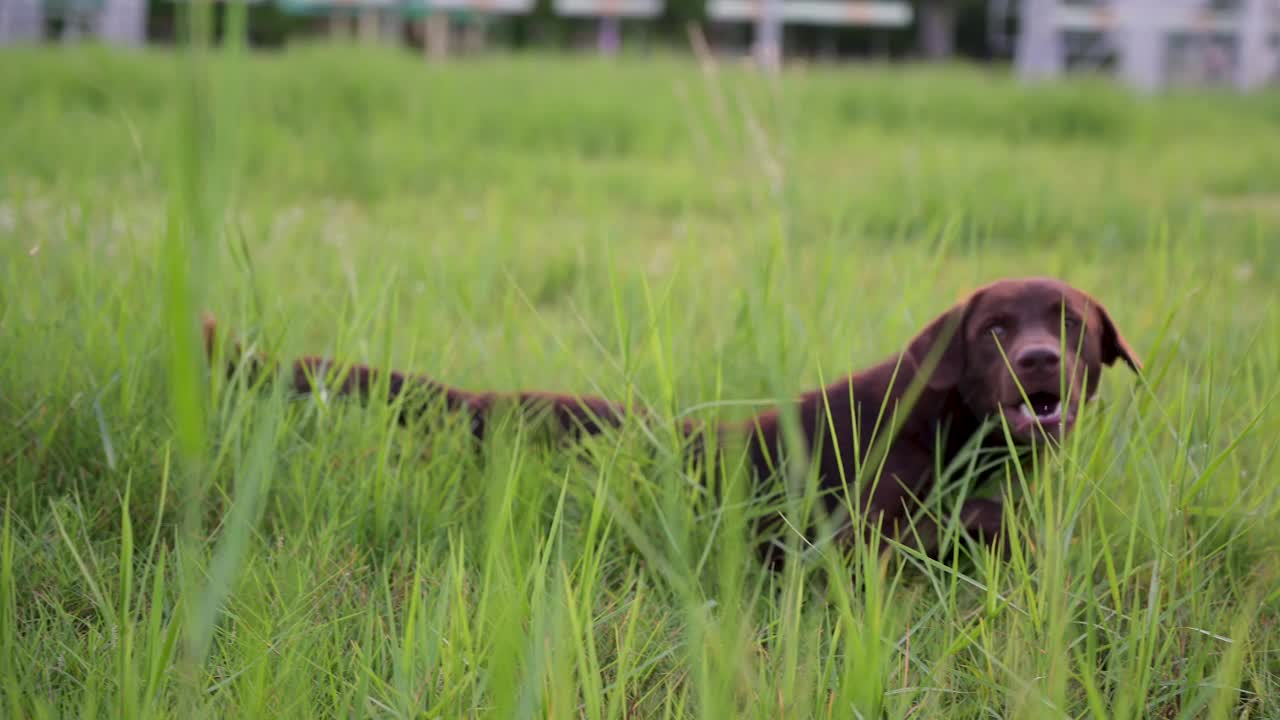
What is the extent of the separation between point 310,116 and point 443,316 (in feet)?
16.1

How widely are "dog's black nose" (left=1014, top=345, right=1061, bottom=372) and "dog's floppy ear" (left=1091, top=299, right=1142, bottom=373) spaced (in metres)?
0.17

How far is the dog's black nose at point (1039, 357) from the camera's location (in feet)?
5.18

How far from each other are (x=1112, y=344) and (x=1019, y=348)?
0.94ft

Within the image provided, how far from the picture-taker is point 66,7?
20375 mm

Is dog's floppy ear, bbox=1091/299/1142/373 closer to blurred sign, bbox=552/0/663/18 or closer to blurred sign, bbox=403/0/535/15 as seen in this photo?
blurred sign, bbox=403/0/535/15

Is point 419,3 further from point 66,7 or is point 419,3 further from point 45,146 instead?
point 45,146

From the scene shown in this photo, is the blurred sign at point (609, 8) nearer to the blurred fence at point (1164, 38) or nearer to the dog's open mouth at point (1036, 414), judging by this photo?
the blurred fence at point (1164, 38)

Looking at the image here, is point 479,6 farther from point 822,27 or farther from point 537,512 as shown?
point 537,512

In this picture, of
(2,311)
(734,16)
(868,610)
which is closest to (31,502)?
(2,311)

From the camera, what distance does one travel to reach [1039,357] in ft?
5.21

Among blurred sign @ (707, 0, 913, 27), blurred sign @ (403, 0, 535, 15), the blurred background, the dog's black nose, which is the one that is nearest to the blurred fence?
the blurred background

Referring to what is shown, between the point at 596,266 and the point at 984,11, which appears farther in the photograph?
the point at 984,11

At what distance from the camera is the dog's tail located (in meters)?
1.80

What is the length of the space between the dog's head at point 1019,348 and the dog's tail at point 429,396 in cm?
55
